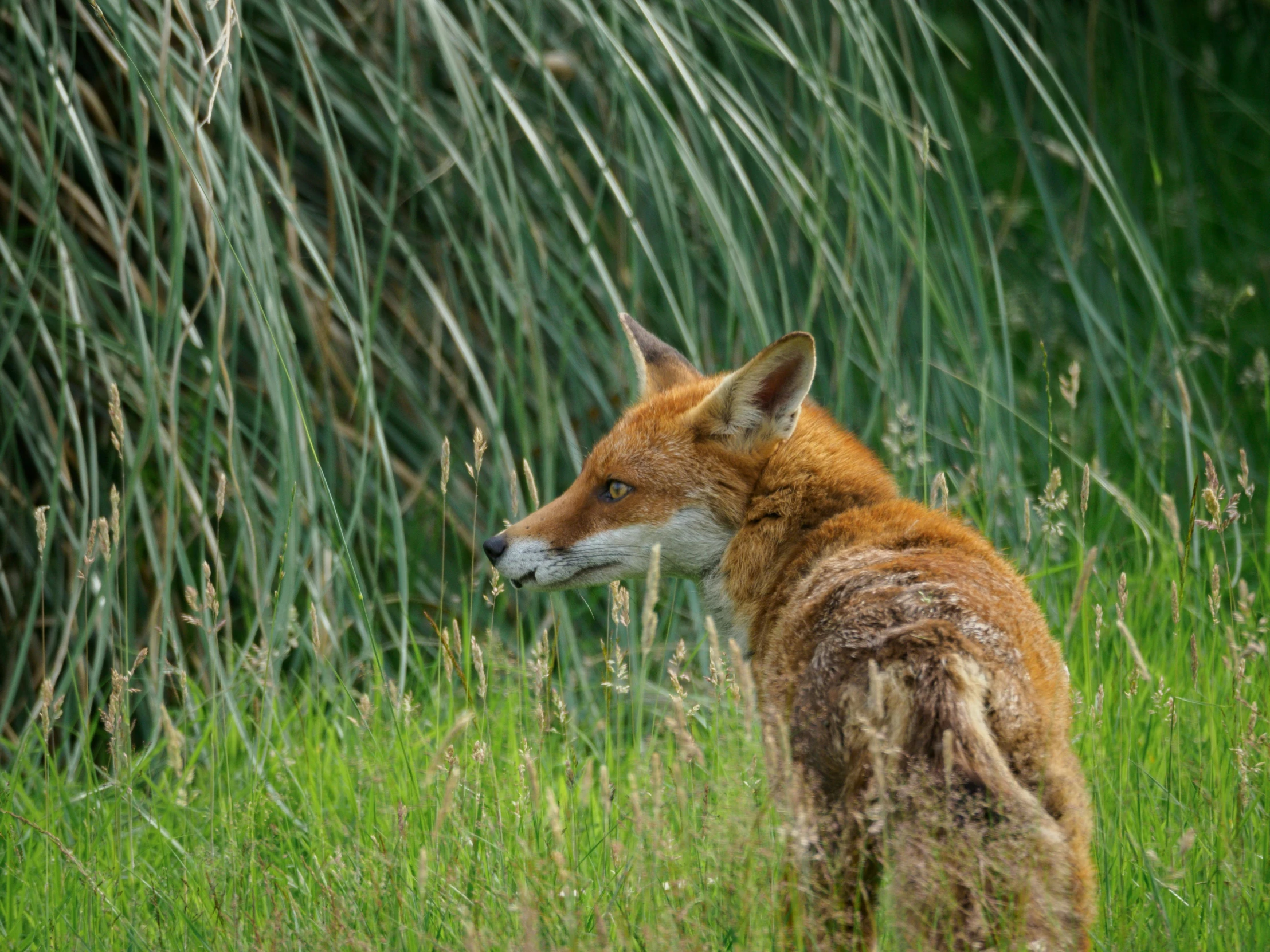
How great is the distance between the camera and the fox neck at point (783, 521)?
3.23m

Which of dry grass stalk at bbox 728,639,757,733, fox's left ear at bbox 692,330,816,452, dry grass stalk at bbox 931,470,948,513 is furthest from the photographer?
fox's left ear at bbox 692,330,816,452

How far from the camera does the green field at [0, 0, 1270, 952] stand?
8.93ft

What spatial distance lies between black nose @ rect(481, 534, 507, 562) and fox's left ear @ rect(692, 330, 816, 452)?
0.65 metres

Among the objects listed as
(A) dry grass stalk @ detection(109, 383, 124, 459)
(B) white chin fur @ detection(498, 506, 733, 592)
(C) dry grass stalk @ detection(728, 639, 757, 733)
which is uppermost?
(A) dry grass stalk @ detection(109, 383, 124, 459)

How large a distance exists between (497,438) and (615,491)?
2.60 ft

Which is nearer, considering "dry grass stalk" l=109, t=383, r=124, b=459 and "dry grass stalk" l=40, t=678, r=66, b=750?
"dry grass stalk" l=40, t=678, r=66, b=750

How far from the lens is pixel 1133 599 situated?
4230 millimetres

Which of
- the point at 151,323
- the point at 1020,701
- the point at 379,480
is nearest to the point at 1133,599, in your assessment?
the point at 1020,701

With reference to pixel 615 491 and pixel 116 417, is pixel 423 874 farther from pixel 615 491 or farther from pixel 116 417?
pixel 615 491

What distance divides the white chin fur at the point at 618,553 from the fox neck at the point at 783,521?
2.9 inches

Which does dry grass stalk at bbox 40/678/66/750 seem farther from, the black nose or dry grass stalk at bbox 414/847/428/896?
the black nose

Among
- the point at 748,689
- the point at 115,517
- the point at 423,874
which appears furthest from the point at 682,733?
the point at 115,517

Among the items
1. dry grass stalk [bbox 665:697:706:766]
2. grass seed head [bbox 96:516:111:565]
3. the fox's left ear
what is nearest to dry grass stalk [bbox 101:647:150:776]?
grass seed head [bbox 96:516:111:565]

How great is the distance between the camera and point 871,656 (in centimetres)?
233
